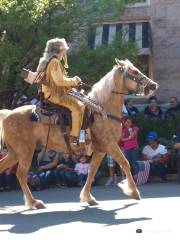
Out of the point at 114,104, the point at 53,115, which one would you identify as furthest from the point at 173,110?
the point at 53,115

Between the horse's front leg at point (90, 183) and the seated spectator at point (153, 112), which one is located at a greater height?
the seated spectator at point (153, 112)

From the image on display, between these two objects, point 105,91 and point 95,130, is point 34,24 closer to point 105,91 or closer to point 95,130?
point 105,91

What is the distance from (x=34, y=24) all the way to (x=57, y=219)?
7.93 m

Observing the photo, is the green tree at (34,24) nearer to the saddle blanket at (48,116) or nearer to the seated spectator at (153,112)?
the seated spectator at (153,112)

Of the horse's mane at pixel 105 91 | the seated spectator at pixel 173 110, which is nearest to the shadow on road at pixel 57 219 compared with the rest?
the horse's mane at pixel 105 91

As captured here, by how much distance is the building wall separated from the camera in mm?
24859

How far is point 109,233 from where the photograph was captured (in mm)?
9047

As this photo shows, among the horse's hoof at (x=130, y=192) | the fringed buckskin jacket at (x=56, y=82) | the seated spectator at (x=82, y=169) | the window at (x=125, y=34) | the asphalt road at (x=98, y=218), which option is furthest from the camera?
the window at (x=125, y=34)

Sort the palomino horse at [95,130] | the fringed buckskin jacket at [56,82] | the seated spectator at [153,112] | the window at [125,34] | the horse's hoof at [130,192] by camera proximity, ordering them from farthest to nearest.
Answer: the seated spectator at [153,112] → the window at [125,34] → the palomino horse at [95,130] → the horse's hoof at [130,192] → the fringed buckskin jacket at [56,82]

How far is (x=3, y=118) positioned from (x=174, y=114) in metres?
8.68

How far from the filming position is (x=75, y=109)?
38.2 feet

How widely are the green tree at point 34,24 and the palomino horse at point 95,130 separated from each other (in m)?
5.32

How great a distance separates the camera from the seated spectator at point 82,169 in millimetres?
15711

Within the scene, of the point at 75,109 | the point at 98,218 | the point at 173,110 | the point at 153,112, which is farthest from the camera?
the point at 173,110
